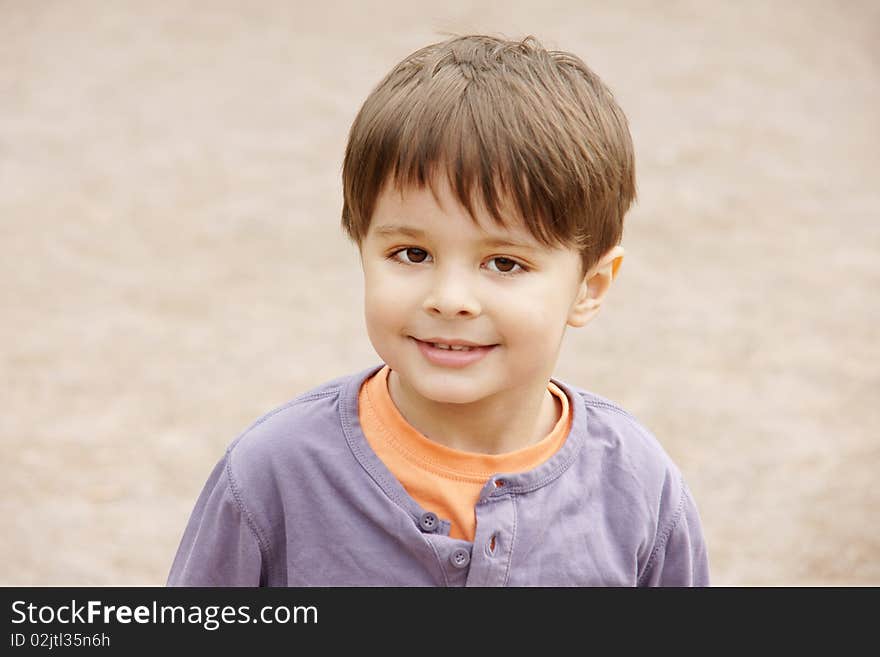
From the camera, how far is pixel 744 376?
479cm

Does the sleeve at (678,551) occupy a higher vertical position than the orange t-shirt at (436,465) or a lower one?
lower

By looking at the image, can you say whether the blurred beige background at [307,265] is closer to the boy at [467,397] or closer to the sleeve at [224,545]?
the boy at [467,397]

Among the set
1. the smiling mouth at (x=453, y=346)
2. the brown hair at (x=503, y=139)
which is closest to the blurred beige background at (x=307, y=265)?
the brown hair at (x=503, y=139)

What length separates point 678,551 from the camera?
2.12m

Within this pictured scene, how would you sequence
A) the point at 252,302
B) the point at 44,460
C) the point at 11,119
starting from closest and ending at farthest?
the point at 44,460, the point at 252,302, the point at 11,119

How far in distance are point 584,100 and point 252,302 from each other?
3437 mm

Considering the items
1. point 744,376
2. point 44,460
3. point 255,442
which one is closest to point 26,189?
point 44,460

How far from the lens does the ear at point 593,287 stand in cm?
203

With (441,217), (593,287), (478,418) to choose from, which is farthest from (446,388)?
(593,287)

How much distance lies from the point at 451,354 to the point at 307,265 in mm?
3796
